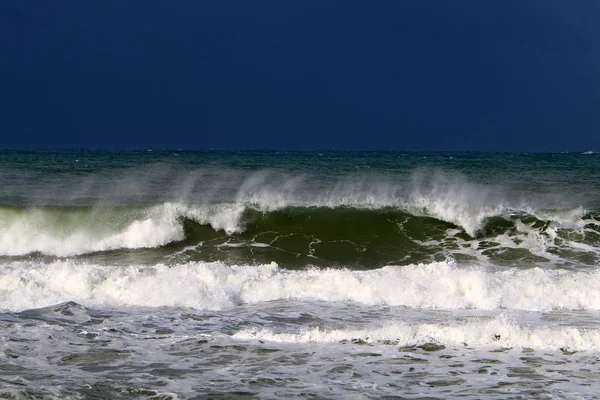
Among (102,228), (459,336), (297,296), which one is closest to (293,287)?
(297,296)

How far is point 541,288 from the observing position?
35.9ft

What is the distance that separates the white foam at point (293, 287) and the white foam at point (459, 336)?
6.34 ft

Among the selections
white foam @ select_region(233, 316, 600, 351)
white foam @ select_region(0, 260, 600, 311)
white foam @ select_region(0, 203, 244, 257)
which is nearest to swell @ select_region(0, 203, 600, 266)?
white foam @ select_region(0, 203, 244, 257)

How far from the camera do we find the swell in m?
14.4

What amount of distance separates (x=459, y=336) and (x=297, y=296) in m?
3.26

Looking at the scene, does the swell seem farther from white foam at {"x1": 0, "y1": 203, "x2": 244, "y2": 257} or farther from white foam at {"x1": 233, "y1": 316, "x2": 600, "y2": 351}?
Result: white foam at {"x1": 233, "y1": 316, "x2": 600, "y2": 351}

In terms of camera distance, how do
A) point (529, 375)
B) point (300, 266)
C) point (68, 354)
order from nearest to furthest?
point (529, 375), point (68, 354), point (300, 266)

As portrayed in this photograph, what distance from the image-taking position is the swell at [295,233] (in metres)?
14.4

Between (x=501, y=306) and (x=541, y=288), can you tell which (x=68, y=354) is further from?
(x=541, y=288)

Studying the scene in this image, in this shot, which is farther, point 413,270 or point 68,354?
point 413,270

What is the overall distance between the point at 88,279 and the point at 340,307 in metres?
4.10

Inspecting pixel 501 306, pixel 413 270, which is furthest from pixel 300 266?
pixel 501 306

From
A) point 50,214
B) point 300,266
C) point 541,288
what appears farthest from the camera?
point 50,214

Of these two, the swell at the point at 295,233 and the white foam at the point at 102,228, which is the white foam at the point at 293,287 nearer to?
the swell at the point at 295,233
